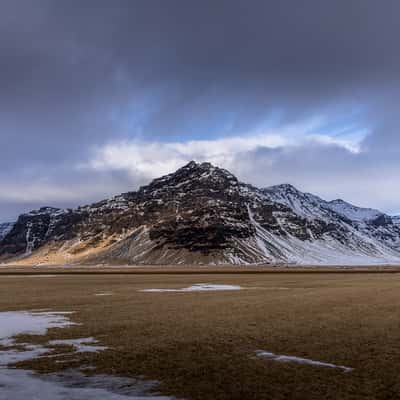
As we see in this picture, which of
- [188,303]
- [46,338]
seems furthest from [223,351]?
[188,303]

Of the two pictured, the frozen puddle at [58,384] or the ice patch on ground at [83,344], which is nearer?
the frozen puddle at [58,384]

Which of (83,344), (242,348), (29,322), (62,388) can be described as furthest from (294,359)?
(29,322)

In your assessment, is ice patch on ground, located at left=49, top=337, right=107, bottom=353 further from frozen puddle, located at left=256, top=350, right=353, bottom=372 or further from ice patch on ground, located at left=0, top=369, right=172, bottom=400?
frozen puddle, located at left=256, top=350, right=353, bottom=372

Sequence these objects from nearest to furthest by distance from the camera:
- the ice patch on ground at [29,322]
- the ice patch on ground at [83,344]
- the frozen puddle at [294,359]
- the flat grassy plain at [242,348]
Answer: the flat grassy plain at [242,348], the frozen puddle at [294,359], the ice patch on ground at [83,344], the ice patch on ground at [29,322]

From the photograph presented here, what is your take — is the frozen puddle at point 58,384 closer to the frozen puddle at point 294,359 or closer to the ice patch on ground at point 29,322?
the ice patch on ground at point 29,322

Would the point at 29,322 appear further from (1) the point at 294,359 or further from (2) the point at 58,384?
(1) the point at 294,359

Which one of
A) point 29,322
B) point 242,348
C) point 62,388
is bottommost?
point 62,388

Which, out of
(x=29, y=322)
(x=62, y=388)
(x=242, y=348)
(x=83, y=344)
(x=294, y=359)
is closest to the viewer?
(x=62, y=388)

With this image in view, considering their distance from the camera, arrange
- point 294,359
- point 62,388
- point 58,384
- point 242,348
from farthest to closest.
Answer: point 242,348 < point 294,359 < point 58,384 < point 62,388

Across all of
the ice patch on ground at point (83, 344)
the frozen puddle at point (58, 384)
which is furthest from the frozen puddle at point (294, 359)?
the ice patch on ground at point (83, 344)

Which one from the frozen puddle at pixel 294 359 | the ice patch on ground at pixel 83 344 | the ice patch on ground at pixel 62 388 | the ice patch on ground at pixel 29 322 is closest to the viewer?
the ice patch on ground at pixel 62 388

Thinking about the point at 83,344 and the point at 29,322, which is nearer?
the point at 83,344

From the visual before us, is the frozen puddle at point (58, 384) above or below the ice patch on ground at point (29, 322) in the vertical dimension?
below

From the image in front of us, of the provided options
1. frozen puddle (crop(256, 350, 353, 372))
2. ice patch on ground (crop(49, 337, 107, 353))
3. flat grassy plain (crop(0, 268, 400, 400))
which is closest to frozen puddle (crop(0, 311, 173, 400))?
ice patch on ground (crop(49, 337, 107, 353))
